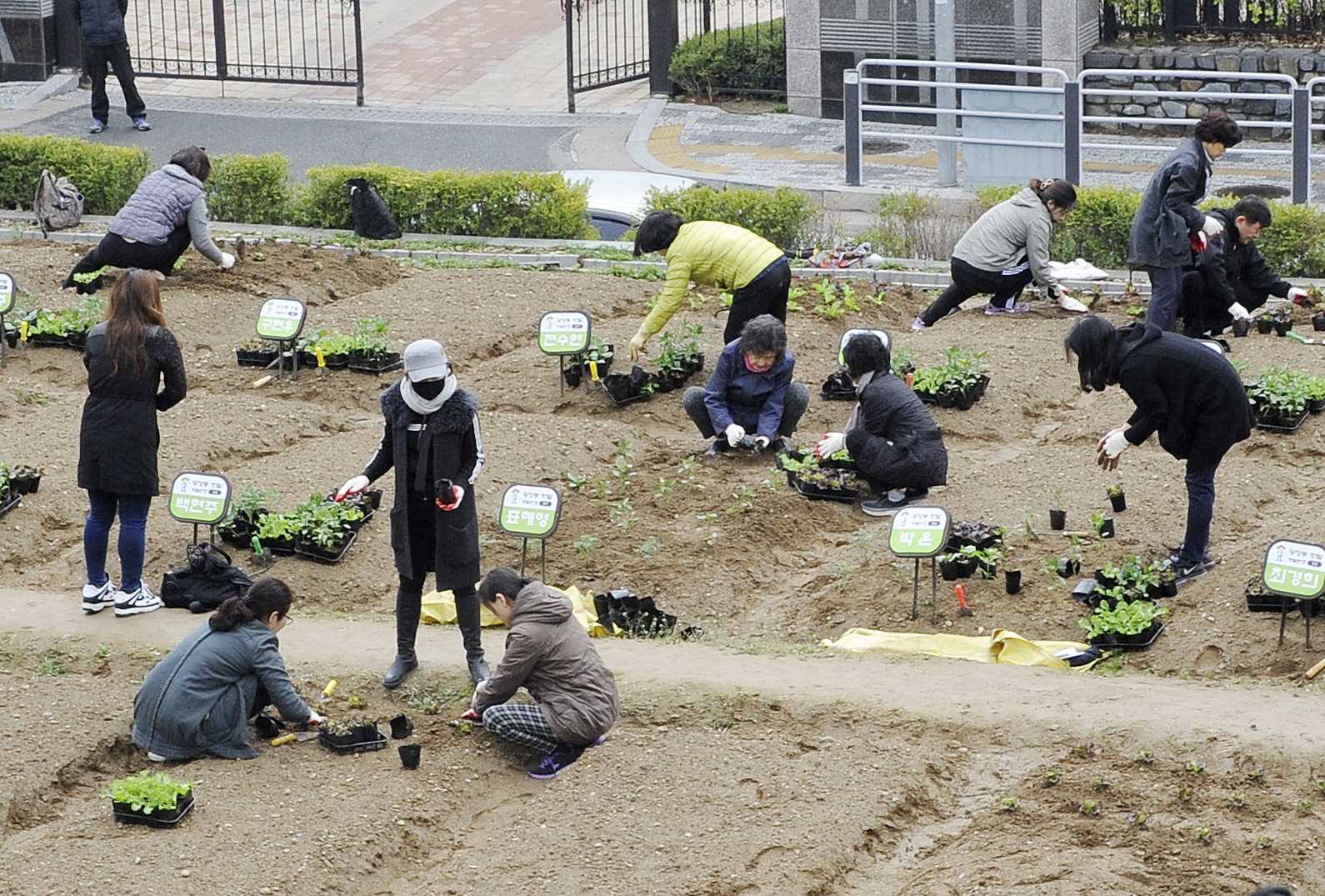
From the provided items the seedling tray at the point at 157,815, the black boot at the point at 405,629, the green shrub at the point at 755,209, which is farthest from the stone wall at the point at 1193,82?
the seedling tray at the point at 157,815

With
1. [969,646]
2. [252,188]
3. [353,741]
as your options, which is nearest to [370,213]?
[252,188]

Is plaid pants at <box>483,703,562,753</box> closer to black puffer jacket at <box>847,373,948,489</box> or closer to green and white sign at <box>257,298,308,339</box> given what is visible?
black puffer jacket at <box>847,373,948,489</box>

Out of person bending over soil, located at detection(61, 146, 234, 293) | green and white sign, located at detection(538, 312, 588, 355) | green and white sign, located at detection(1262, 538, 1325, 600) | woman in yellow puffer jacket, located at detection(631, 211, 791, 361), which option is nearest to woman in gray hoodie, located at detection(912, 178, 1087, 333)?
woman in yellow puffer jacket, located at detection(631, 211, 791, 361)

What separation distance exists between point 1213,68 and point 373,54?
10346 mm

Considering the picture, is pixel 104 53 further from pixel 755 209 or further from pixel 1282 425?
pixel 1282 425

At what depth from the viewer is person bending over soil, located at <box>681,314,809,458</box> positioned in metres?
11.0

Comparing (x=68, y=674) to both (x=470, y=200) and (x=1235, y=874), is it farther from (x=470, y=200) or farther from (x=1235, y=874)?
(x=470, y=200)

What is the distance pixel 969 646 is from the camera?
29.5 ft

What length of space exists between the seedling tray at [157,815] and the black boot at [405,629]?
4.48 ft

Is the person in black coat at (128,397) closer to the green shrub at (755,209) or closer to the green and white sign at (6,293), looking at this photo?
the green and white sign at (6,293)

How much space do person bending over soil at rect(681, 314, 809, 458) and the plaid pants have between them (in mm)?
3480

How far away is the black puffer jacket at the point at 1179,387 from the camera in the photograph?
348 inches

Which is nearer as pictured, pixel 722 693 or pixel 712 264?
pixel 722 693

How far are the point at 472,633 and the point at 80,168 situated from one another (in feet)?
32.2
